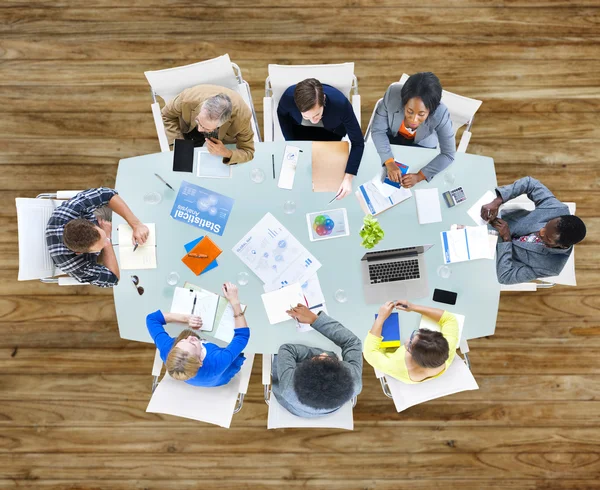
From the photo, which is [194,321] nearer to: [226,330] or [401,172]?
[226,330]

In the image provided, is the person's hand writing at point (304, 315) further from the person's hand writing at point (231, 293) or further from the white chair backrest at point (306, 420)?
the white chair backrest at point (306, 420)

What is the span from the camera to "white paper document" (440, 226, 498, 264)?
102 inches

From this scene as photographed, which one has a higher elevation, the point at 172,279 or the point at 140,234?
the point at 140,234

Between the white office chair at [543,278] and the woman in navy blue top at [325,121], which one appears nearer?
the woman in navy blue top at [325,121]

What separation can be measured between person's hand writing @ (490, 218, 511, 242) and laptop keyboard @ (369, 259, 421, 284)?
→ 54 cm

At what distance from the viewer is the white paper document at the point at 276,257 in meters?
2.58

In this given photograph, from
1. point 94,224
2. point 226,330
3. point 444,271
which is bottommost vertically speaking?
point 226,330

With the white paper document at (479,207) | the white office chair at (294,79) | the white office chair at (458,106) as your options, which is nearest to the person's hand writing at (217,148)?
the white office chair at (294,79)

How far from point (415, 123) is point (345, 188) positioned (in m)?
0.52

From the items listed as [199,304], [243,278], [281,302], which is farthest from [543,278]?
[199,304]

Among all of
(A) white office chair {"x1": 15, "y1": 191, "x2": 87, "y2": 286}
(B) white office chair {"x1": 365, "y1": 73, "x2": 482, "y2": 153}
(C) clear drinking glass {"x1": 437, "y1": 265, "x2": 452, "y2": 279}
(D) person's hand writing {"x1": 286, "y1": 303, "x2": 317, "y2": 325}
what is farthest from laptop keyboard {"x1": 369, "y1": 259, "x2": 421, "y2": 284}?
(A) white office chair {"x1": 15, "y1": 191, "x2": 87, "y2": 286}

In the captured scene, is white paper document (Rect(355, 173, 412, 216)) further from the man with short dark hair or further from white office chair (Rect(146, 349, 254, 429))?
white office chair (Rect(146, 349, 254, 429))

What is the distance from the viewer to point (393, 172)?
2.61 meters

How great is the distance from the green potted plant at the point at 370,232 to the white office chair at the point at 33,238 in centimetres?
180
